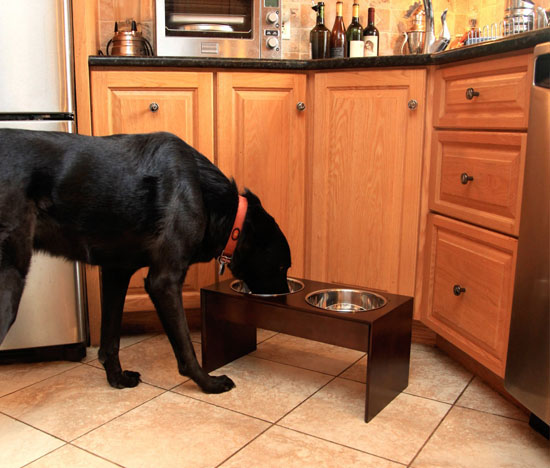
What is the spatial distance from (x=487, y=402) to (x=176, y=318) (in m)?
1.00

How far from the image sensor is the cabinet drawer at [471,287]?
1769 millimetres

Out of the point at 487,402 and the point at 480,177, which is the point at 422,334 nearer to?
the point at 487,402

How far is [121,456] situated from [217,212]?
0.74 metres

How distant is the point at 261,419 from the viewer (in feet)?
5.73

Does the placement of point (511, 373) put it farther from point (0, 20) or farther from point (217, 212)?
point (0, 20)

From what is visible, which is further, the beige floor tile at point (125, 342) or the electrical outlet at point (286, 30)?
the electrical outlet at point (286, 30)

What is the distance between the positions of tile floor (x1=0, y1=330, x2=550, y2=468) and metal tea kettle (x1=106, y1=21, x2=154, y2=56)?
132 centimetres

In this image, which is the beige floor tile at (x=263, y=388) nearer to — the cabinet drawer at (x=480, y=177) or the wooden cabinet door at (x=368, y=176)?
the wooden cabinet door at (x=368, y=176)

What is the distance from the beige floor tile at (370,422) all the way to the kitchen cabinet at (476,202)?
27 centimetres

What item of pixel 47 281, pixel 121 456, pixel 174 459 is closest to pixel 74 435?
pixel 121 456

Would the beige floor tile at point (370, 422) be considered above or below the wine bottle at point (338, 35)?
below

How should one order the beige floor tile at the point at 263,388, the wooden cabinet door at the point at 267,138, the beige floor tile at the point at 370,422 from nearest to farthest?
the beige floor tile at the point at 370,422, the beige floor tile at the point at 263,388, the wooden cabinet door at the point at 267,138

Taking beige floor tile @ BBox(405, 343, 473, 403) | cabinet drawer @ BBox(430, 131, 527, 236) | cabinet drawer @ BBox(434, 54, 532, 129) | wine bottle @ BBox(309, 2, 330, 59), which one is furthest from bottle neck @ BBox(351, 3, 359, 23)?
beige floor tile @ BBox(405, 343, 473, 403)

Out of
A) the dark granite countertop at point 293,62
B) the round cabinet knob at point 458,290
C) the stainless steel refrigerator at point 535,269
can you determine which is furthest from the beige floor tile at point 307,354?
the dark granite countertop at point 293,62
